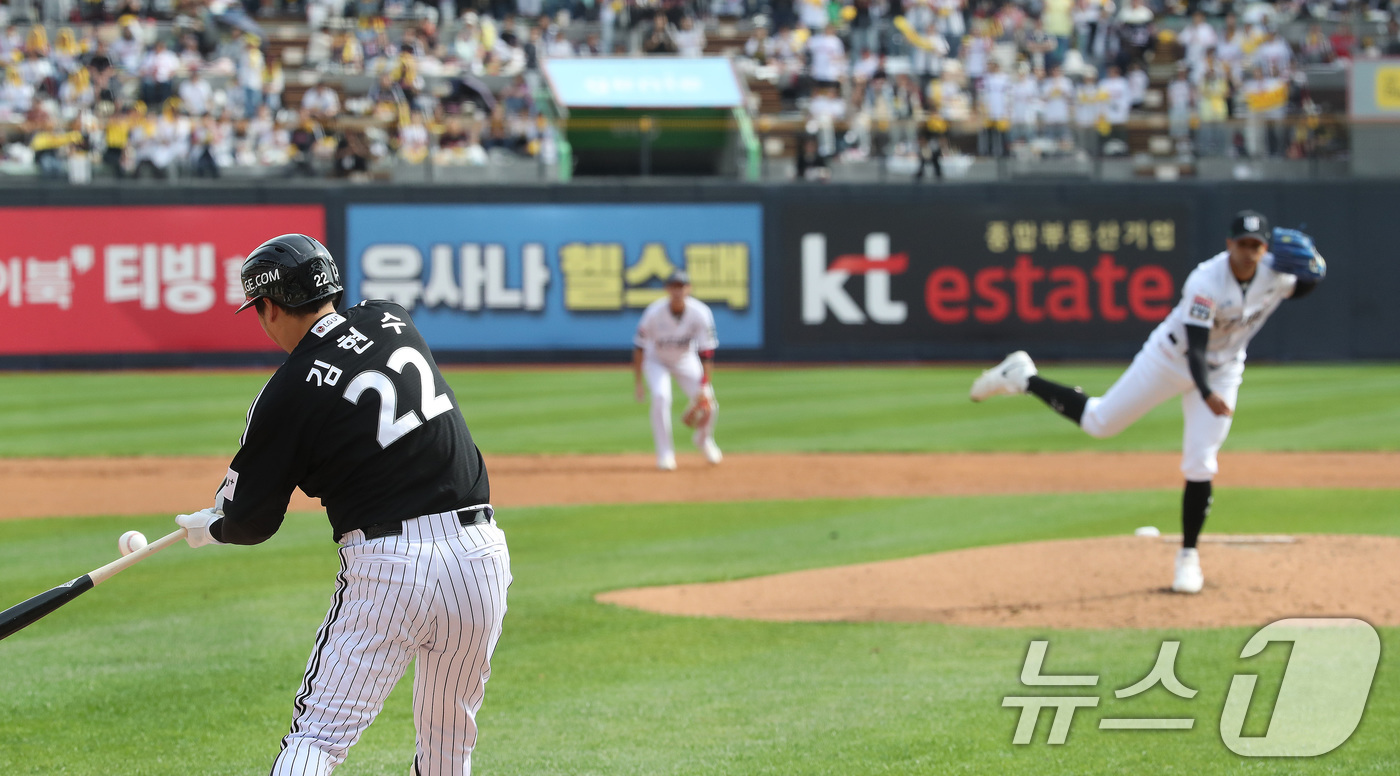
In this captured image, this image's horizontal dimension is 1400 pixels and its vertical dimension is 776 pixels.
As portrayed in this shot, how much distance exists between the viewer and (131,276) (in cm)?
2412

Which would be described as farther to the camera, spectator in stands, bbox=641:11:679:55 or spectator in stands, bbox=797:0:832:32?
spectator in stands, bbox=797:0:832:32

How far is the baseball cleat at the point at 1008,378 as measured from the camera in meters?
9.84

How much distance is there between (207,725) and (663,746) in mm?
1933

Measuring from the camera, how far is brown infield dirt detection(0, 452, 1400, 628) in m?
8.37

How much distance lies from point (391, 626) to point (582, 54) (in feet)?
86.1

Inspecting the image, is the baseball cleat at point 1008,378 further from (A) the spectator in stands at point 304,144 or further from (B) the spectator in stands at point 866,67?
(B) the spectator in stands at point 866,67

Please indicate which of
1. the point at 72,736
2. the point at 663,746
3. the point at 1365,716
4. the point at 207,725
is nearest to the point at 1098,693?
the point at 1365,716

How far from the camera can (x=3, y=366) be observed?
24.1 metres

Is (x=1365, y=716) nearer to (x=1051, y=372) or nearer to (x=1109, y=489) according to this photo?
(x=1109, y=489)

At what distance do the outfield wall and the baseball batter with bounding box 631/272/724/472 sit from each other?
9.88 metres

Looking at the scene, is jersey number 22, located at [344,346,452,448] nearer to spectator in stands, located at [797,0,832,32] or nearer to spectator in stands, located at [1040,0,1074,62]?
spectator in stands, located at [1040,0,1074,62]

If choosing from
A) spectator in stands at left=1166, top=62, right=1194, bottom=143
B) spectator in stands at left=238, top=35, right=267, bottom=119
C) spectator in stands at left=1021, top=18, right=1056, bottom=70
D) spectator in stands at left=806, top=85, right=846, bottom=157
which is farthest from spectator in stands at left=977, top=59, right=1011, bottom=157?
spectator in stands at left=238, top=35, right=267, bottom=119

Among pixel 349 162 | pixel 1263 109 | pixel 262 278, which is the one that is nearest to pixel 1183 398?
pixel 262 278

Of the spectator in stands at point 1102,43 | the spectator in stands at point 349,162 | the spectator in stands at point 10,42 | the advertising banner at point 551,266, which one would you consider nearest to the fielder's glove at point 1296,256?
the advertising banner at point 551,266
